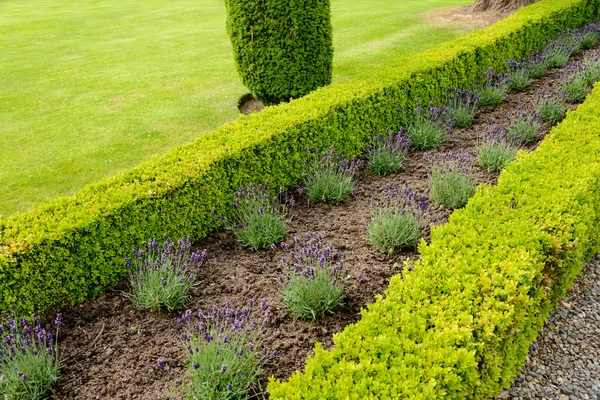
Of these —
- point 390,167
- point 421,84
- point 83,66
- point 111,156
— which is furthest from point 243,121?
point 83,66

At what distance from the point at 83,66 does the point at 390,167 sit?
9780mm

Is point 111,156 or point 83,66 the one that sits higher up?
point 83,66

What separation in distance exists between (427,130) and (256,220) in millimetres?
3399

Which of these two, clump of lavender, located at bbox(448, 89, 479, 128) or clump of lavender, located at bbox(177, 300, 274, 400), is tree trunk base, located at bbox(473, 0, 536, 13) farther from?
clump of lavender, located at bbox(177, 300, 274, 400)

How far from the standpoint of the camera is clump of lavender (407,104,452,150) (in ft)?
24.0

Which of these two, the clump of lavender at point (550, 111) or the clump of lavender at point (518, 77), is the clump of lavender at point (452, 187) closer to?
the clump of lavender at point (550, 111)

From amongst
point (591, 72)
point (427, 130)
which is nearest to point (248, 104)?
point (427, 130)

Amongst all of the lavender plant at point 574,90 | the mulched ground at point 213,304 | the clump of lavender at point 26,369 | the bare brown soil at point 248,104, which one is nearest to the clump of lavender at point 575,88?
the lavender plant at point 574,90

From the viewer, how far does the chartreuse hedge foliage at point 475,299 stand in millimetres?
2984

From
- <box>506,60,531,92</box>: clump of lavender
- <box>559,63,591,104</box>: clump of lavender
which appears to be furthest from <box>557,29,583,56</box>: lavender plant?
<box>559,63,591,104</box>: clump of lavender

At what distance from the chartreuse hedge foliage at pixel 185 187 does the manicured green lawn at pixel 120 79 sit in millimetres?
2026

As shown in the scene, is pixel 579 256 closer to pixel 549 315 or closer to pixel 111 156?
pixel 549 315

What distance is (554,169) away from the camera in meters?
5.41

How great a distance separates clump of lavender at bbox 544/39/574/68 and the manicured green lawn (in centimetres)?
318
